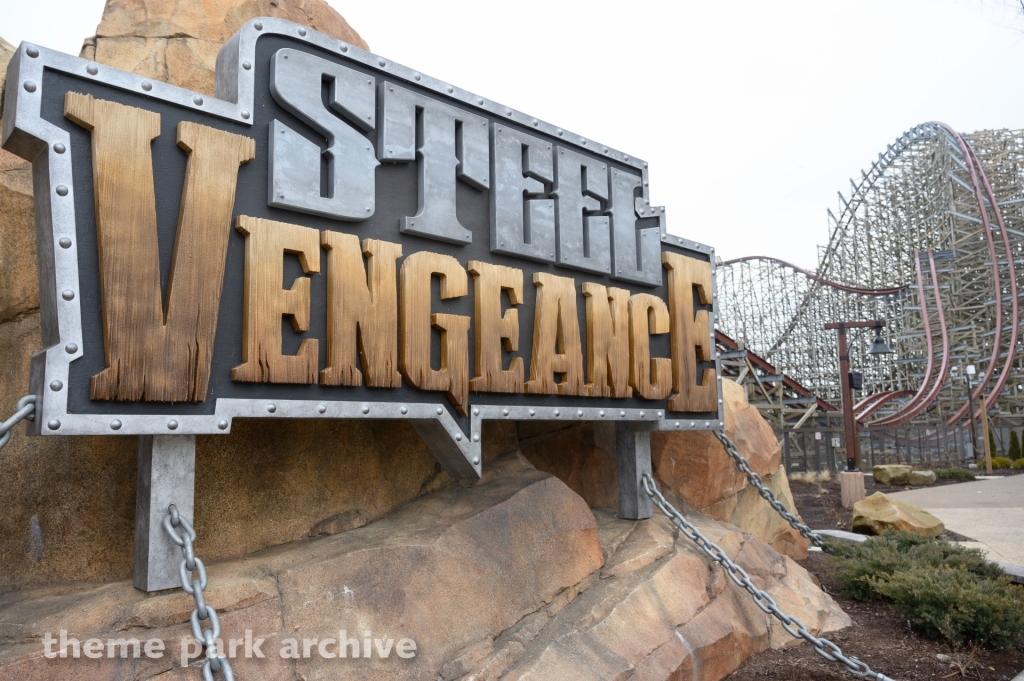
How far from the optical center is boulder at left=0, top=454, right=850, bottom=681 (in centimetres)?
271

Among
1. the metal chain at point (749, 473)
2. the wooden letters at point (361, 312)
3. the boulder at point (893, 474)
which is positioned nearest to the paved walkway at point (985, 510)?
the boulder at point (893, 474)

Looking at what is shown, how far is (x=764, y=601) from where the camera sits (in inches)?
165

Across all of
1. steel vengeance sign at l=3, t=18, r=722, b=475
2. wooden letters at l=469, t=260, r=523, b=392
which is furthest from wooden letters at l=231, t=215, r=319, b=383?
wooden letters at l=469, t=260, r=523, b=392

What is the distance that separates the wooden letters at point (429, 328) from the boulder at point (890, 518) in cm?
607

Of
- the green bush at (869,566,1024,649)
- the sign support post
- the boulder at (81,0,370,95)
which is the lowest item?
the green bush at (869,566,1024,649)

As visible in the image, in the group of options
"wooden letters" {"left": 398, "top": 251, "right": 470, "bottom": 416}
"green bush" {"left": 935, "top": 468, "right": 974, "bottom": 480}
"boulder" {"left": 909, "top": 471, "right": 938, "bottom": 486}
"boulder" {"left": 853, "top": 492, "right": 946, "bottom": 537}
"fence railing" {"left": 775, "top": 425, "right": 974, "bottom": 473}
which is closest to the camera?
"wooden letters" {"left": 398, "top": 251, "right": 470, "bottom": 416}

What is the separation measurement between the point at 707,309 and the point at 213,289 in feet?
12.0

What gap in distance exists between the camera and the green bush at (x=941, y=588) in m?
4.42

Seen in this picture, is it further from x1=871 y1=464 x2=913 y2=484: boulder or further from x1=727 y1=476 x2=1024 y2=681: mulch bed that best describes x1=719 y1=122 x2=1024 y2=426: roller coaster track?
x1=727 y1=476 x2=1024 y2=681: mulch bed

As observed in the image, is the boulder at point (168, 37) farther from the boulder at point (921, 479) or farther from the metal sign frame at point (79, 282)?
the boulder at point (921, 479)

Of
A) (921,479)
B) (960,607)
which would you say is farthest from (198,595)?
(921,479)

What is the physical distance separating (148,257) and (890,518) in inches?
308

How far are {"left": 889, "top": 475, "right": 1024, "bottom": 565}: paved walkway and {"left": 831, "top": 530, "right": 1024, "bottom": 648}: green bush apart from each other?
61.5 inches

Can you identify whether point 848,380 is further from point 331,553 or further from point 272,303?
point 272,303
